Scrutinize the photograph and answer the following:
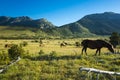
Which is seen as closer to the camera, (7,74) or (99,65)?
(7,74)

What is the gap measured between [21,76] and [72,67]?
488cm

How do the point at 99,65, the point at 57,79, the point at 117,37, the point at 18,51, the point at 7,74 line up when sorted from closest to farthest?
the point at 57,79 → the point at 7,74 → the point at 99,65 → the point at 18,51 → the point at 117,37

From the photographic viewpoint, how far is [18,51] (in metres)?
31.3

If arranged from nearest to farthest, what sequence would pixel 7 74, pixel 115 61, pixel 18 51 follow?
pixel 7 74 < pixel 115 61 < pixel 18 51

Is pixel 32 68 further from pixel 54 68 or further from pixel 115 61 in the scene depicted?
pixel 115 61

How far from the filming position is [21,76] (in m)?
16.6

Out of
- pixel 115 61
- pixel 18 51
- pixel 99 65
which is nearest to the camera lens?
pixel 99 65

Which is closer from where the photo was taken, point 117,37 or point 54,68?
point 54,68

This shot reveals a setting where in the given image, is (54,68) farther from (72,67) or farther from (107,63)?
(107,63)

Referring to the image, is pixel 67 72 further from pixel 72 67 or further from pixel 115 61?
pixel 115 61

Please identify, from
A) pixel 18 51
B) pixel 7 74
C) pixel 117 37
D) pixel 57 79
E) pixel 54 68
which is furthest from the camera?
pixel 117 37

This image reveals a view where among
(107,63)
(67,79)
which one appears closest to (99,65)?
(107,63)

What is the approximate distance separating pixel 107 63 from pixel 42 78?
8466 mm

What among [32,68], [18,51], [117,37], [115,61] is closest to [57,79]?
[32,68]
